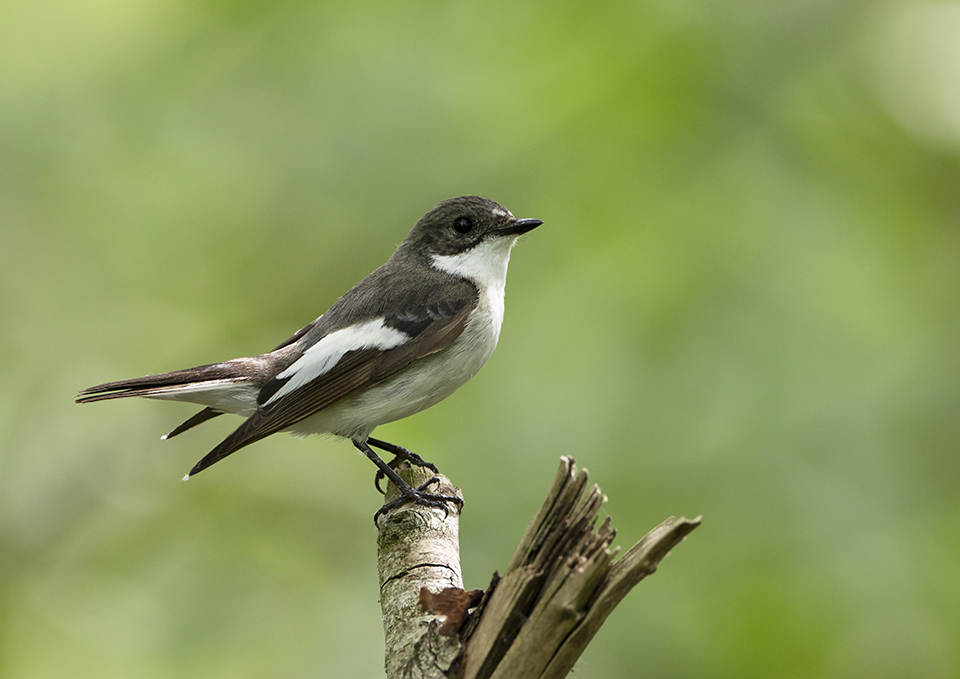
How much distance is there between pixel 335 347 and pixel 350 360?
0.39 feet

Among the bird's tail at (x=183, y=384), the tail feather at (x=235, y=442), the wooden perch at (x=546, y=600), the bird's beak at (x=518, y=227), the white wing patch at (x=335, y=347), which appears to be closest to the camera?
the wooden perch at (x=546, y=600)

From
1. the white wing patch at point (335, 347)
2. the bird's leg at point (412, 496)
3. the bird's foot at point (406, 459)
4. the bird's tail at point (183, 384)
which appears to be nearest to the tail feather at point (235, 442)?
the white wing patch at point (335, 347)

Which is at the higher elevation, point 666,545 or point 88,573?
point 88,573

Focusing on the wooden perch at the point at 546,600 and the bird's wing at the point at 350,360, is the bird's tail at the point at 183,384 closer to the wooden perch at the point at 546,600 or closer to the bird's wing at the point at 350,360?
the bird's wing at the point at 350,360

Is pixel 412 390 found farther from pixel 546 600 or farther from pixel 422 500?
pixel 546 600

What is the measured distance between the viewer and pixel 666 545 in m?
1.86

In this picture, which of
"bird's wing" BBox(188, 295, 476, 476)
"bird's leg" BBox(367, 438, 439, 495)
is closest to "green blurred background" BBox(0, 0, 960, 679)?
"bird's leg" BBox(367, 438, 439, 495)

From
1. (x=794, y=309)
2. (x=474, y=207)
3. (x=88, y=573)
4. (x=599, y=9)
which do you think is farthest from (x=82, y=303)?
(x=794, y=309)

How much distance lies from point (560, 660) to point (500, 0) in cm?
399

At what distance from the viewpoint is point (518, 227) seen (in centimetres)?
392

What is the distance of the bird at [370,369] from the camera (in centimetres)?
344

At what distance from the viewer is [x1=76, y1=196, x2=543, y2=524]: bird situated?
3.44 meters

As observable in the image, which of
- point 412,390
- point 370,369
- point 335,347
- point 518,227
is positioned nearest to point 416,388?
point 412,390

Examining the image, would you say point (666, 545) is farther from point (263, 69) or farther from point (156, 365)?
point (263, 69)
